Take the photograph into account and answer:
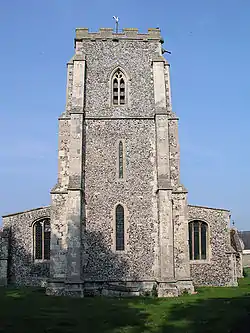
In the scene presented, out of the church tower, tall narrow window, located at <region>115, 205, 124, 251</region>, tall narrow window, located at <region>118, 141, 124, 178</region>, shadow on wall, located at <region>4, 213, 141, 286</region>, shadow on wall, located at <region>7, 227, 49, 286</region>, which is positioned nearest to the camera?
the church tower

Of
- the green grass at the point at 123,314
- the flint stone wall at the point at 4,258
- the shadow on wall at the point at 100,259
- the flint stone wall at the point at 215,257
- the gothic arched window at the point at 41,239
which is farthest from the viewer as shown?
the gothic arched window at the point at 41,239

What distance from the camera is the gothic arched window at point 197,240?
2598 centimetres

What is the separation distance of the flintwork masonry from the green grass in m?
2.20

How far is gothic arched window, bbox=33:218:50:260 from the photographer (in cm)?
2673

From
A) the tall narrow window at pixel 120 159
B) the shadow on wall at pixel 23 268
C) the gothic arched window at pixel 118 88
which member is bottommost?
the shadow on wall at pixel 23 268

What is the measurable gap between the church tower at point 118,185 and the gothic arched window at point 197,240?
376cm

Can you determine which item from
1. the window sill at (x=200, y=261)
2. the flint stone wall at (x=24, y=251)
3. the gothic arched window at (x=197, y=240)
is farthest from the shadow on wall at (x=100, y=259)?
the gothic arched window at (x=197, y=240)

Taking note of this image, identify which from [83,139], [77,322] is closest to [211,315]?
[77,322]

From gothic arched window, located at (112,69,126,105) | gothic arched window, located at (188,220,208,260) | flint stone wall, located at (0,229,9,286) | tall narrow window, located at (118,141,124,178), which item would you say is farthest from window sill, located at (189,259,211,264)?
flint stone wall, located at (0,229,9,286)

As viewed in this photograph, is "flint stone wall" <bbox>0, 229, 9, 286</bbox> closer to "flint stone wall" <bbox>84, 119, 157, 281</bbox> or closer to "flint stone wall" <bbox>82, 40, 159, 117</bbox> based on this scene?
"flint stone wall" <bbox>84, 119, 157, 281</bbox>

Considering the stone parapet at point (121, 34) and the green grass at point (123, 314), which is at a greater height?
the stone parapet at point (121, 34)

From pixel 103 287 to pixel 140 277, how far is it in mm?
1944

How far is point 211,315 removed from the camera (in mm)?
14867

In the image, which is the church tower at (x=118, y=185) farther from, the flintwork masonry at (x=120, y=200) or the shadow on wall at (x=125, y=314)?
the shadow on wall at (x=125, y=314)
